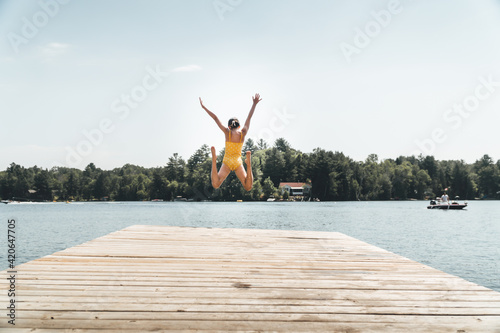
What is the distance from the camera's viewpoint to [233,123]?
6824mm

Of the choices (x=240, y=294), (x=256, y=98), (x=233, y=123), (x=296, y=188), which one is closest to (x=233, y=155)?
(x=233, y=123)

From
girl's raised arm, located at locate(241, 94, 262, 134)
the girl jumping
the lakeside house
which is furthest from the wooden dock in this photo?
the lakeside house

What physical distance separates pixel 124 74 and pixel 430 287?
601 centimetres

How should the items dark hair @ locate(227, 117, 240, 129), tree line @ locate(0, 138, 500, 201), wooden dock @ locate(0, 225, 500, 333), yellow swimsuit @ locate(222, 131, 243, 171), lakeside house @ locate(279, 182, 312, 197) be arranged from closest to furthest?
wooden dock @ locate(0, 225, 500, 333) → dark hair @ locate(227, 117, 240, 129) → yellow swimsuit @ locate(222, 131, 243, 171) → tree line @ locate(0, 138, 500, 201) → lakeside house @ locate(279, 182, 312, 197)

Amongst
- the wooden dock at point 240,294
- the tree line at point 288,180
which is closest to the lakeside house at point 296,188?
the tree line at point 288,180

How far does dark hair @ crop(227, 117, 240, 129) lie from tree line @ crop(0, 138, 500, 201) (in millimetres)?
71004

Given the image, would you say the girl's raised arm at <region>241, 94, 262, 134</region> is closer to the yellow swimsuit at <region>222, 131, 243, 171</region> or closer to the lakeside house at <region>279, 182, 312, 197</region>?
the yellow swimsuit at <region>222, 131, 243, 171</region>

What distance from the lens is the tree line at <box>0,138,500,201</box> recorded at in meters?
Result: 87.5

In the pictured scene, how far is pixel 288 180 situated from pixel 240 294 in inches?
3681

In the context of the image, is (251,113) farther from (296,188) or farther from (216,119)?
(296,188)

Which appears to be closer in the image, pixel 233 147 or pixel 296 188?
pixel 233 147

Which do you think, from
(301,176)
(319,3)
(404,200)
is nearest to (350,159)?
(301,176)

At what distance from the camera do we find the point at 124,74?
746 cm

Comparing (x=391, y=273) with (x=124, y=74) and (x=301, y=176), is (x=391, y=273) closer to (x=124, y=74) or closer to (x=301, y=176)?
(x=124, y=74)
